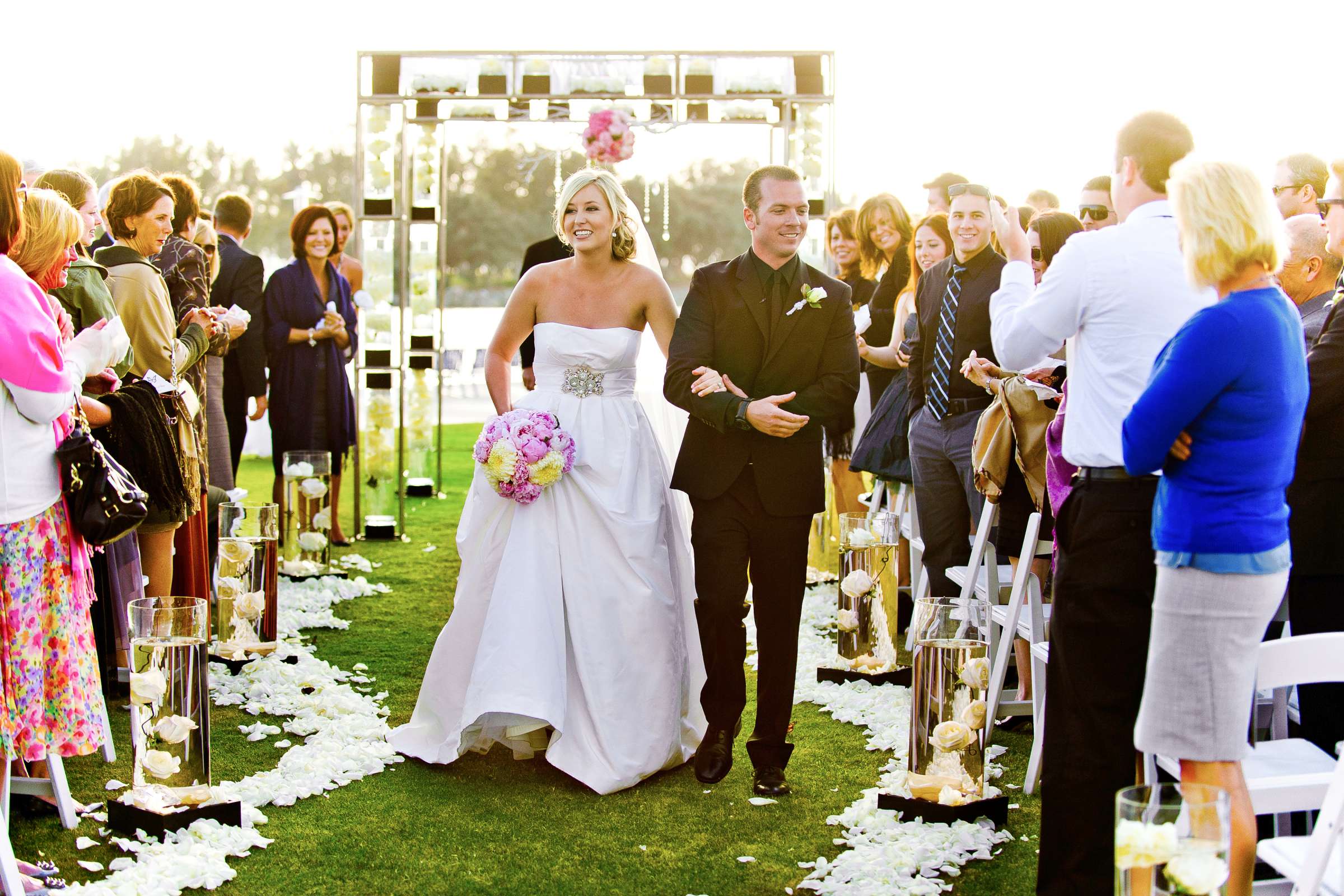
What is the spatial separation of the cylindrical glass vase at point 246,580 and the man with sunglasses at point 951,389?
2.70 meters

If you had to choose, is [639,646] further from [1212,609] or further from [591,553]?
[1212,609]

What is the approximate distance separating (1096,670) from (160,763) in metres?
2.49

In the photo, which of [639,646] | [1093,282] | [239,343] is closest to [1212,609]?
[1093,282]

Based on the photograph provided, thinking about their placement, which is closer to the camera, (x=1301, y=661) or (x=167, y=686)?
(x=1301, y=661)

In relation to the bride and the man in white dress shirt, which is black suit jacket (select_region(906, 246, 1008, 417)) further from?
the man in white dress shirt

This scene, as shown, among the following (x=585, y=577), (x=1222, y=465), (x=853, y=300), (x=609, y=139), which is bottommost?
(x=585, y=577)

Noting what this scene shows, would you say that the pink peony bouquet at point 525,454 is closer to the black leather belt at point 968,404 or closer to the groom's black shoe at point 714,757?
the groom's black shoe at point 714,757

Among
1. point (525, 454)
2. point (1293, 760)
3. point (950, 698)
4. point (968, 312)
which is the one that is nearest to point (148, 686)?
point (525, 454)

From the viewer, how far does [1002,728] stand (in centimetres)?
477

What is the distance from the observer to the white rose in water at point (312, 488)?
7301 mm

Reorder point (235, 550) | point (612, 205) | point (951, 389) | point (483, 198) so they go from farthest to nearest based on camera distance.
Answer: point (483, 198)
point (235, 550)
point (951, 389)
point (612, 205)

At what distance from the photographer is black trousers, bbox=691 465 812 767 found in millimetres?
4066

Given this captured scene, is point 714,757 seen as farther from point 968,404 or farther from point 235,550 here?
point 235,550

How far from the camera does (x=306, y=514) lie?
7395 millimetres
